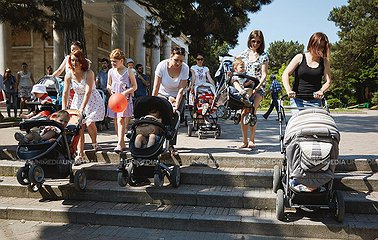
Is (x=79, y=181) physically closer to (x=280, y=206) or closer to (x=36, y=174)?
(x=36, y=174)

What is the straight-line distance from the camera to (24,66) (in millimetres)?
12414

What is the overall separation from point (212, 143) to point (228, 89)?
5.01ft

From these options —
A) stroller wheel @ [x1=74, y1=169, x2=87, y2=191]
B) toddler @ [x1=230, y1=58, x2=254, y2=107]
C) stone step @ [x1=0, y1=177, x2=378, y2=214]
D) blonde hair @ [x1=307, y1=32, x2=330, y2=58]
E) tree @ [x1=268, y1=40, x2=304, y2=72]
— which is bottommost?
stone step @ [x1=0, y1=177, x2=378, y2=214]

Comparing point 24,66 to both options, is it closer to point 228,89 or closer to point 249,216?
point 228,89

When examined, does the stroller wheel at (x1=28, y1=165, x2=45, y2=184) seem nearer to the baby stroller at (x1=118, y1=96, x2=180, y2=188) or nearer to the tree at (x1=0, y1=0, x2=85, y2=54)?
the baby stroller at (x1=118, y1=96, x2=180, y2=188)

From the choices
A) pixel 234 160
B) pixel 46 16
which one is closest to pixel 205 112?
pixel 234 160

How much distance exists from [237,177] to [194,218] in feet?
3.49

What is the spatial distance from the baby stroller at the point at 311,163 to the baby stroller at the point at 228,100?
5.62 feet

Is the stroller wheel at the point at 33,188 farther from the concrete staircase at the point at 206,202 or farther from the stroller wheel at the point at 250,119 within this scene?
the stroller wheel at the point at 250,119

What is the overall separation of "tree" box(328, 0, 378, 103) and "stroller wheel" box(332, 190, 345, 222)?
93.3 ft

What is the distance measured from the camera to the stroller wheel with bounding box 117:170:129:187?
15.3ft

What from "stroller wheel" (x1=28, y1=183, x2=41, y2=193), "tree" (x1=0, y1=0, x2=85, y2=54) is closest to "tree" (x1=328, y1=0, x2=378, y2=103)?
"tree" (x1=0, y1=0, x2=85, y2=54)

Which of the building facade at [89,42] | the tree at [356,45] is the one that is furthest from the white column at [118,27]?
the tree at [356,45]

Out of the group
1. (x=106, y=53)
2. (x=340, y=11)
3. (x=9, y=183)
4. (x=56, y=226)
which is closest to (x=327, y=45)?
(x=56, y=226)
